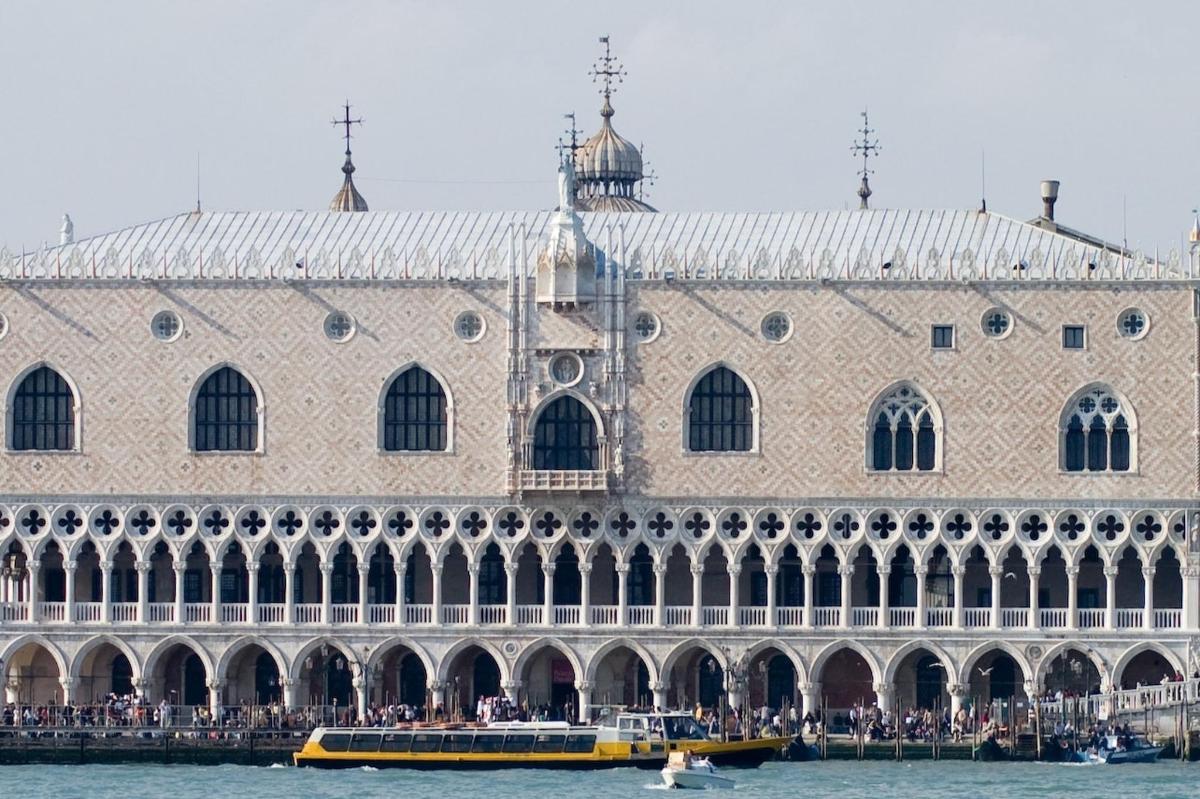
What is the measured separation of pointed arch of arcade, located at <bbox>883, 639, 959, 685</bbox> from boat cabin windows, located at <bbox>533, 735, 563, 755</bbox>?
9.06 metres

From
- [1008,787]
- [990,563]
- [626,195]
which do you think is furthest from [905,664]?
[626,195]

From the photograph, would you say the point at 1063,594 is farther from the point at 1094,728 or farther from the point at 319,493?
the point at 319,493

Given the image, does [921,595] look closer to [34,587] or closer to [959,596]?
[959,596]

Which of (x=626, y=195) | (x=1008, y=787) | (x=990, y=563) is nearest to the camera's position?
(x=1008, y=787)

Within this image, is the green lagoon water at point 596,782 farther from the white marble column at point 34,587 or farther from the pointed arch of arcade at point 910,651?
the white marble column at point 34,587

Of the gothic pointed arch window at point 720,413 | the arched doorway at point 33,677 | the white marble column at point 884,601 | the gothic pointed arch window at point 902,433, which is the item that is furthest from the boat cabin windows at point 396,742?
the gothic pointed arch window at point 902,433

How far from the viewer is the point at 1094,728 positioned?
118938mm

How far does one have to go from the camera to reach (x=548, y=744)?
11681 centimetres

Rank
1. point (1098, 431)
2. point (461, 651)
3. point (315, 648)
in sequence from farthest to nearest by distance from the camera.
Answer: point (315, 648) → point (461, 651) → point (1098, 431)

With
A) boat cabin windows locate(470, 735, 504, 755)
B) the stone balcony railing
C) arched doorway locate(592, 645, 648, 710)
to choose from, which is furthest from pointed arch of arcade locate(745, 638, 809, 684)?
boat cabin windows locate(470, 735, 504, 755)

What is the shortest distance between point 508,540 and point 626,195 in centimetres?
2085

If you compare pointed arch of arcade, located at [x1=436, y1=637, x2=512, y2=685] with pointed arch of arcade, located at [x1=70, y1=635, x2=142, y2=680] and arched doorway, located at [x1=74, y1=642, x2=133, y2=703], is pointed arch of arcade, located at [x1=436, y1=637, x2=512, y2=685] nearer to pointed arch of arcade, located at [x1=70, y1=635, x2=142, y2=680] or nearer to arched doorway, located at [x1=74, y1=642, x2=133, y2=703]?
pointed arch of arcade, located at [x1=70, y1=635, x2=142, y2=680]

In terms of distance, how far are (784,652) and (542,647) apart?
5223 millimetres

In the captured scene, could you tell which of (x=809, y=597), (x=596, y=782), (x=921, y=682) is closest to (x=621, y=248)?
(x=809, y=597)
